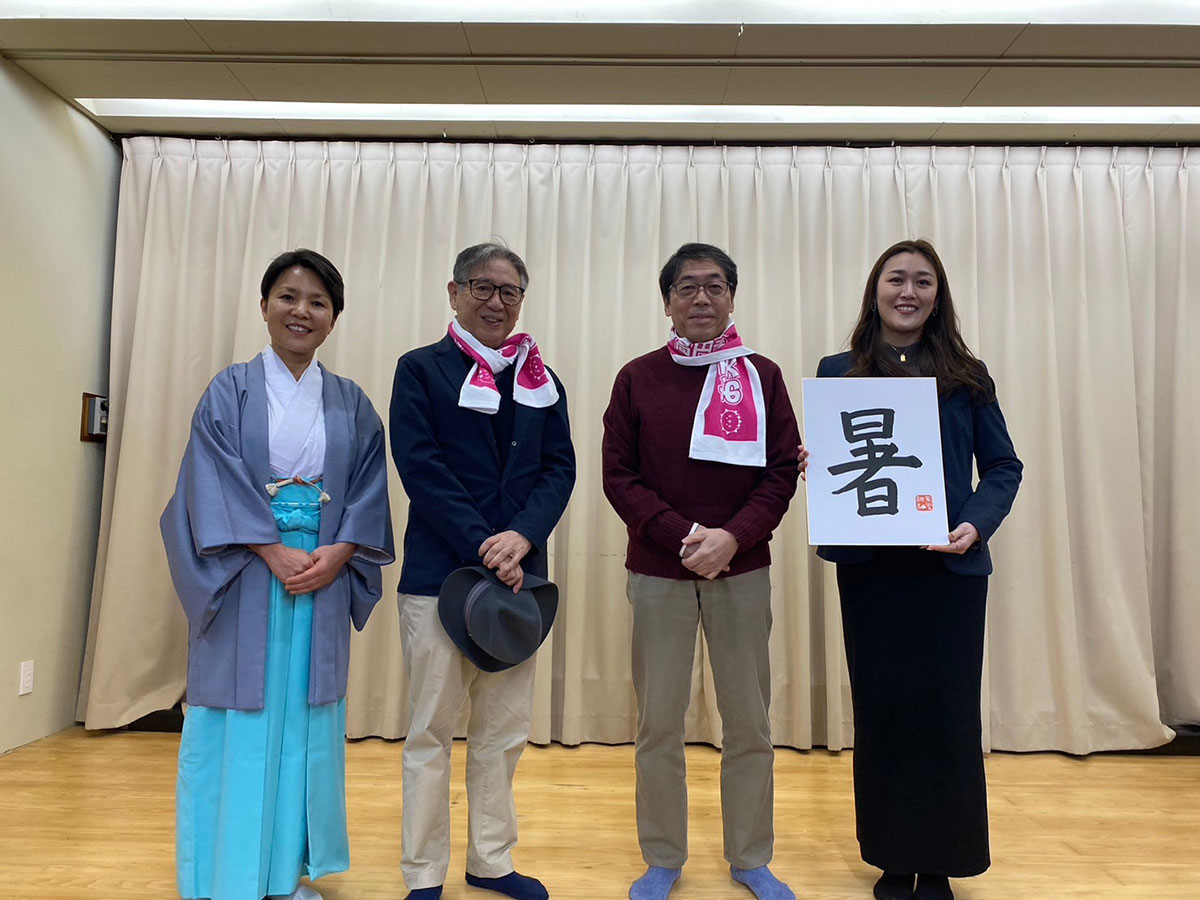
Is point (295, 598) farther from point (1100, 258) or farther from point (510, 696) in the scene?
point (1100, 258)

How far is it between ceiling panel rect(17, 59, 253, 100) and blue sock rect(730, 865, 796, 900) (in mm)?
3246

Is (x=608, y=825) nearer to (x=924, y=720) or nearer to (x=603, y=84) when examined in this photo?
(x=924, y=720)

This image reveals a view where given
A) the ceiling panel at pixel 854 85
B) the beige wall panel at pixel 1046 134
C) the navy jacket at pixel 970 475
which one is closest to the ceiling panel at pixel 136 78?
the ceiling panel at pixel 854 85

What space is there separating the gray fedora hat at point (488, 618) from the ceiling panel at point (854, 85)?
85.0 inches

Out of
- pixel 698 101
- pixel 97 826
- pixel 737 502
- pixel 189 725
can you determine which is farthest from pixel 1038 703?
pixel 97 826

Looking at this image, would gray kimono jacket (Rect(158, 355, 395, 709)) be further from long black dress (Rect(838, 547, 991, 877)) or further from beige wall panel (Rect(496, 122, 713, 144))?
beige wall panel (Rect(496, 122, 713, 144))

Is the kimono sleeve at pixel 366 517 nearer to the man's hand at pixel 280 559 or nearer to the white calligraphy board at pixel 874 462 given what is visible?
the man's hand at pixel 280 559

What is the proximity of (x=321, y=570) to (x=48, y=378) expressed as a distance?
7.06 ft

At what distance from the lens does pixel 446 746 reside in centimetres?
206

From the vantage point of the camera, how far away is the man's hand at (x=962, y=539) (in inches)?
78.9

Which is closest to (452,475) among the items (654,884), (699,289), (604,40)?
(699,289)

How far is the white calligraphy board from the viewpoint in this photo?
200 centimetres

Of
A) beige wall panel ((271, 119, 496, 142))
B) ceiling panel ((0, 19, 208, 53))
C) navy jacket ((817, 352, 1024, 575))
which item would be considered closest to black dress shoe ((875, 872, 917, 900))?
navy jacket ((817, 352, 1024, 575))

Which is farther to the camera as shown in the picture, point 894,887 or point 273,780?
point 894,887
